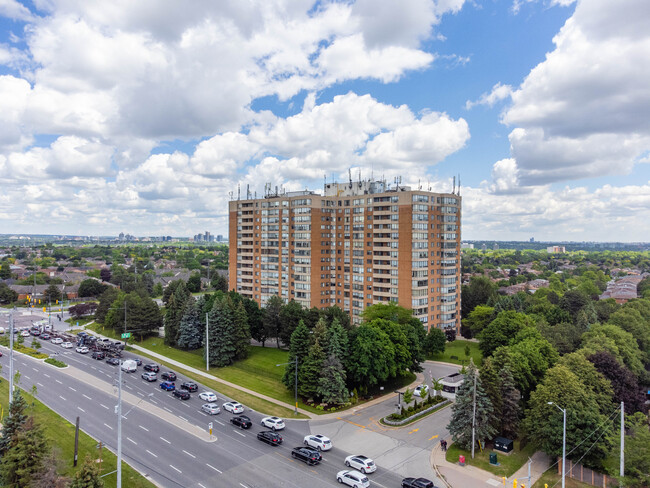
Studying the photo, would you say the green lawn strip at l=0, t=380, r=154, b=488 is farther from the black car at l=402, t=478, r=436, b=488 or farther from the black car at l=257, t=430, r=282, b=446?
the black car at l=402, t=478, r=436, b=488

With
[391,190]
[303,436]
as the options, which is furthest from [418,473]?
[391,190]

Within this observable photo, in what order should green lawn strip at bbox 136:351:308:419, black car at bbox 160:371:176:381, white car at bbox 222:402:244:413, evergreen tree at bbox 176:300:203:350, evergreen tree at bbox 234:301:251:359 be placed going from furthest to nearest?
evergreen tree at bbox 176:300:203:350 < evergreen tree at bbox 234:301:251:359 < black car at bbox 160:371:176:381 < green lawn strip at bbox 136:351:308:419 < white car at bbox 222:402:244:413

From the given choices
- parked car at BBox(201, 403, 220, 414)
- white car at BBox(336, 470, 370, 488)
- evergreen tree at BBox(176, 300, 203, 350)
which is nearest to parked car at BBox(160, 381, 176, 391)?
parked car at BBox(201, 403, 220, 414)

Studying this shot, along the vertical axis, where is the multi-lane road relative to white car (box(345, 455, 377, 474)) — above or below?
below

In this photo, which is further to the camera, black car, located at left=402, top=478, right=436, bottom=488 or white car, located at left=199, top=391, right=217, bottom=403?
white car, located at left=199, top=391, right=217, bottom=403

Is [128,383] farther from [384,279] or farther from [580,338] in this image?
[580,338]

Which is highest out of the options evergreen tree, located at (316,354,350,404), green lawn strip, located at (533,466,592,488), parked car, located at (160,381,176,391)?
evergreen tree, located at (316,354,350,404)

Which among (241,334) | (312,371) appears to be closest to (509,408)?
(312,371)
